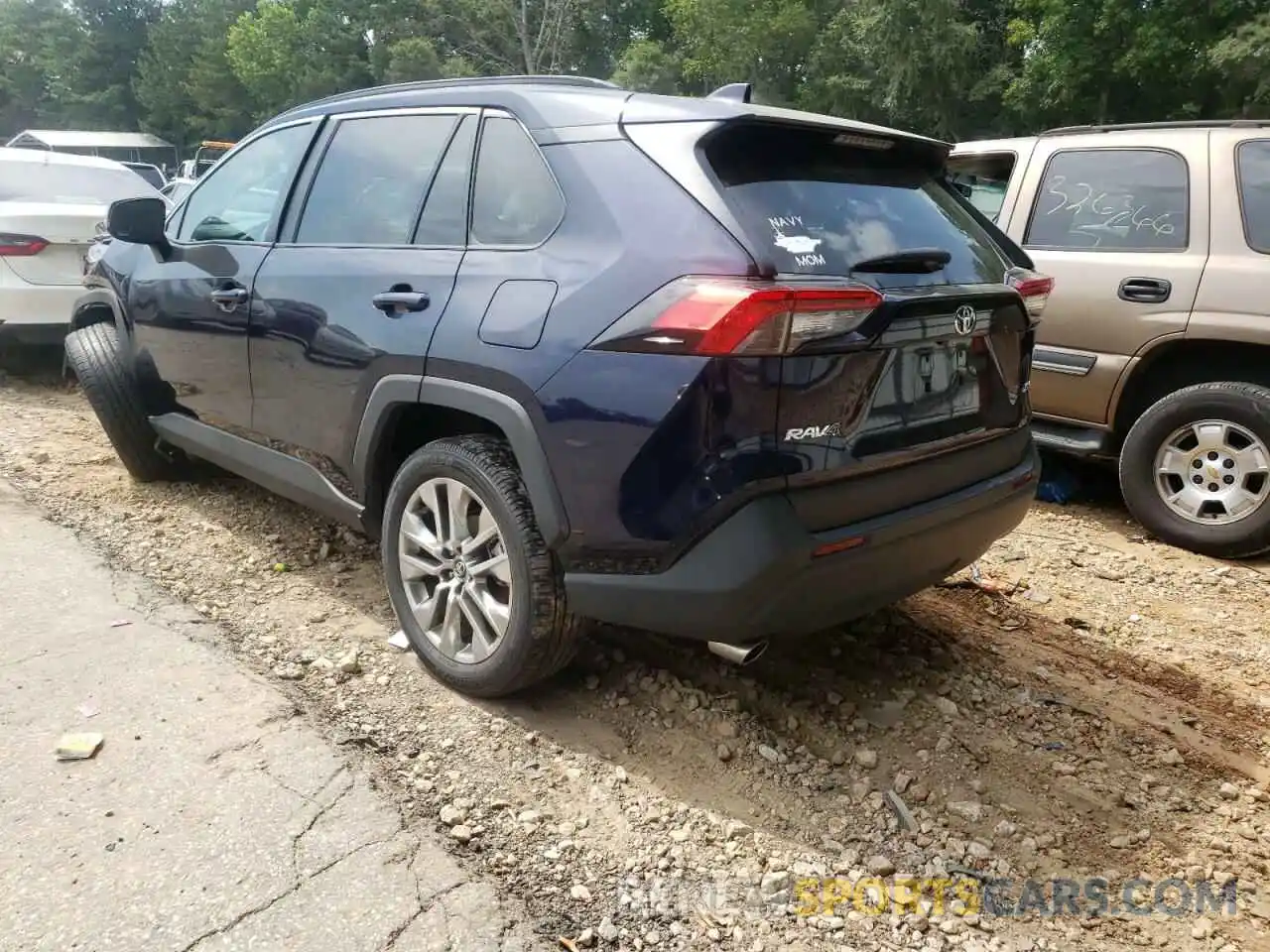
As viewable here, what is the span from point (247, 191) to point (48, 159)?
185 inches

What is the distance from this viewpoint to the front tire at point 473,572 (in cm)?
263

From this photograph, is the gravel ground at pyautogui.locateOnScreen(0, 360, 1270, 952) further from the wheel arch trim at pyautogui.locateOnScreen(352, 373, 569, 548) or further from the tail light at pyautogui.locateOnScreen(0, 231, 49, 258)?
the tail light at pyautogui.locateOnScreen(0, 231, 49, 258)

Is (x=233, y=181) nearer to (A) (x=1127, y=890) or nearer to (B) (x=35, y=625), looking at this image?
(B) (x=35, y=625)

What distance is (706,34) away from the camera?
29.7 metres

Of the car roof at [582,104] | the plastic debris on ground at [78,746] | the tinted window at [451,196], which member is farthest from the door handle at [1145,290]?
the plastic debris on ground at [78,746]

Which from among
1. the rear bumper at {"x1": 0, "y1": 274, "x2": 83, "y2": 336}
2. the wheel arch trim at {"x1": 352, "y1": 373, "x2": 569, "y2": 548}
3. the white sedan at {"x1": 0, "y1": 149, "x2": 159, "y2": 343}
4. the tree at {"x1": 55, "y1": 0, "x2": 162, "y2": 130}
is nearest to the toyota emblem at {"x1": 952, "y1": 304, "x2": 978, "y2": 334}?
the wheel arch trim at {"x1": 352, "y1": 373, "x2": 569, "y2": 548}

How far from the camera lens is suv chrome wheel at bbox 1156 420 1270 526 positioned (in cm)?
430

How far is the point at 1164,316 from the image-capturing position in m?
4.46

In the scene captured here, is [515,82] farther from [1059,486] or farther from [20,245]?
[20,245]

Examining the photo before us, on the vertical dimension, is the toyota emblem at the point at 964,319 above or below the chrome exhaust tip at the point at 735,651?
above

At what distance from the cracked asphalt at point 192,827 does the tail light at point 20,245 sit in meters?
4.29

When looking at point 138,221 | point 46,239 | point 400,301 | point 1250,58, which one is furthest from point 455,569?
point 1250,58

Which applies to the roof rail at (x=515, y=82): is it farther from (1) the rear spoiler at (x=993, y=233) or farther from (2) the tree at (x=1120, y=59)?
(2) the tree at (x=1120, y=59)

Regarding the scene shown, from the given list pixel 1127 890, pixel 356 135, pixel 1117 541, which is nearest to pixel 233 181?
pixel 356 135
